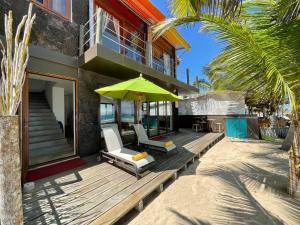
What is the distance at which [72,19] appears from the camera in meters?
6.60

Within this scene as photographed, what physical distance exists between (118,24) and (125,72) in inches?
120

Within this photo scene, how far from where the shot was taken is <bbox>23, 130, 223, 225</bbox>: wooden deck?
3.02 m

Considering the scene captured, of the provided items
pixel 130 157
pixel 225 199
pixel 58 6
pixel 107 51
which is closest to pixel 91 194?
pixel 130 157

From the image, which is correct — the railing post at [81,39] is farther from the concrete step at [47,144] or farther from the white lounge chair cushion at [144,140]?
the concrete step at [47,144]

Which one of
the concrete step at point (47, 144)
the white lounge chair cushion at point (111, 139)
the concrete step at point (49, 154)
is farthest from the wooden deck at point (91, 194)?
the concrete step at point (47, 144)

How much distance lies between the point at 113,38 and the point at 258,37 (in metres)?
7.22

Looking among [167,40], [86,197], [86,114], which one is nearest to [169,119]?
[167,40]

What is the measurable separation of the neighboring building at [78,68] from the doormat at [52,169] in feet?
0.67

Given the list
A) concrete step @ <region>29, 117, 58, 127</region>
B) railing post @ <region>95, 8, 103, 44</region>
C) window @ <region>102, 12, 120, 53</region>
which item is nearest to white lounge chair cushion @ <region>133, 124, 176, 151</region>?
railing post @ <region>95, 8, 103, 44</region>

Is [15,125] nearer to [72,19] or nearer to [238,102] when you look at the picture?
[72,19]

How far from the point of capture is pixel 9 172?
1775 mm

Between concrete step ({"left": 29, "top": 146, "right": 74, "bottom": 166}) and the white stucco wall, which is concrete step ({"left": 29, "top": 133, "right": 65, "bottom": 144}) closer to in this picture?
concrete step ({"left": 29, "top": 146, "right": 74, "bottom": 166})

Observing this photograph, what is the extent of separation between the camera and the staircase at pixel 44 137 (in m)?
6.67

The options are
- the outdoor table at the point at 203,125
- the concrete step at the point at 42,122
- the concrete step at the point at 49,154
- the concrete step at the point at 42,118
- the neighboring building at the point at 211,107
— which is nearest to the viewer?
the concrete step at the point at 49,154
